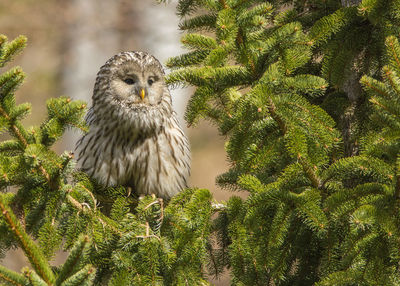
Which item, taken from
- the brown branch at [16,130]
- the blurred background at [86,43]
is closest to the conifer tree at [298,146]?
the brown branch at [16,130]

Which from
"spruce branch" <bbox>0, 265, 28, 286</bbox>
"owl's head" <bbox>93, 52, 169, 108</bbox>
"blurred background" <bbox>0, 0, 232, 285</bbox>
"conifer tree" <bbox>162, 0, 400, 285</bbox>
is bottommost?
"spruce branch" <bbox>0, 265, 28, 286</bbox>

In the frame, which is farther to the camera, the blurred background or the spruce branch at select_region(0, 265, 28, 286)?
the blurred background

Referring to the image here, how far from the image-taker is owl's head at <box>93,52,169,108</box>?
3.31m

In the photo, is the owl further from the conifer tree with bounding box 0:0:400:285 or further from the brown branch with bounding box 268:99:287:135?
the brown branch with bounding box 268:99:287:135

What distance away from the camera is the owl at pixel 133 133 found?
3188 mm

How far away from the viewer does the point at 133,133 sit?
3.23m

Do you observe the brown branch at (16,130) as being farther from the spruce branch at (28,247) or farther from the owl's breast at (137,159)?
the owl's breast at (137,159)

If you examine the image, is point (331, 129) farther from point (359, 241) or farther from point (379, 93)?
point (359, 241)

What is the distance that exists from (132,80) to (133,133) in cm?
35

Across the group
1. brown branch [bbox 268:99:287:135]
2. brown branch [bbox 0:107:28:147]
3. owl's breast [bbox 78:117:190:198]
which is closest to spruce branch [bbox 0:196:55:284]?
brown branch [bbox 0:107:28:147]

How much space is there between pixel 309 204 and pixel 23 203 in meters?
1.01

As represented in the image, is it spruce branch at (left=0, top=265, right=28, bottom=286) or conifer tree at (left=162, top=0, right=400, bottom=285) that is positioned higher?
conifer tree at (left=162, top=0, right=400, bottom=285)

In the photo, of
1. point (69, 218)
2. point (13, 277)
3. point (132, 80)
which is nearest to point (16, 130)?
point (69, 218)

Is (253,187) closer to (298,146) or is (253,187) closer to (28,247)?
(298,146)
